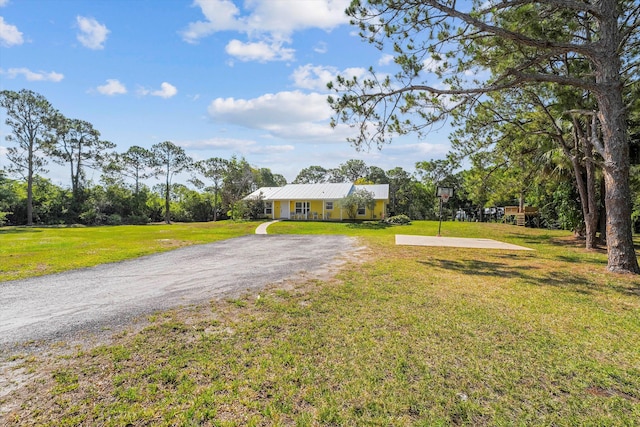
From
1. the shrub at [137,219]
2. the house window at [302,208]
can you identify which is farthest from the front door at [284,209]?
the shrub at [137,219]

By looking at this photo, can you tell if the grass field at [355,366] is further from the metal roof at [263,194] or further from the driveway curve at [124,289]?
the metal roof at [263,194]

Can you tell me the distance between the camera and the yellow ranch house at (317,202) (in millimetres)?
30156

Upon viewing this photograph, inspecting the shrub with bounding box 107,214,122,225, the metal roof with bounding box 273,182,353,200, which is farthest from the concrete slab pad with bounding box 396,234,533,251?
the shrub with bounding box 107,214,122,225

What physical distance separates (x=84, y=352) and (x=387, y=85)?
313 inches

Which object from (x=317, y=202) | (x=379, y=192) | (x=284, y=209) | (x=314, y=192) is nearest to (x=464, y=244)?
(x=379, y=192)

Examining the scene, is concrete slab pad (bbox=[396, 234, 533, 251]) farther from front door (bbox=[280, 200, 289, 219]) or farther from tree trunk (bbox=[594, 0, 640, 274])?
front door (bbox=[280, 200, 289, 219])

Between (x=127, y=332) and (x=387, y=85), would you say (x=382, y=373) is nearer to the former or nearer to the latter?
(x=127, y=332)

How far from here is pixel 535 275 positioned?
23.6ft

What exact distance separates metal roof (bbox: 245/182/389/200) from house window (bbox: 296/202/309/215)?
34.3 inches

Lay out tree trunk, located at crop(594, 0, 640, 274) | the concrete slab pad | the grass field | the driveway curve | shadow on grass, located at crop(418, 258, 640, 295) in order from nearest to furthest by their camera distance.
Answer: the grass field → the driveway curve → shadow on grass, located at crop(418, 258, 640, 295) → tree trunk, located at crop(594, 0, 640, 274) → the concrete slab pad

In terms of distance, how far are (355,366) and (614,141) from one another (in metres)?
8.21

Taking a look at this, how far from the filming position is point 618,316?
446 centimetres

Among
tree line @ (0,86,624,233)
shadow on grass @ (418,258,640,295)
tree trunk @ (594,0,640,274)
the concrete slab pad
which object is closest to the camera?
shadow on grass @ (418,258,640,295)

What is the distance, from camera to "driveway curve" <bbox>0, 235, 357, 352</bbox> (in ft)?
12.8
